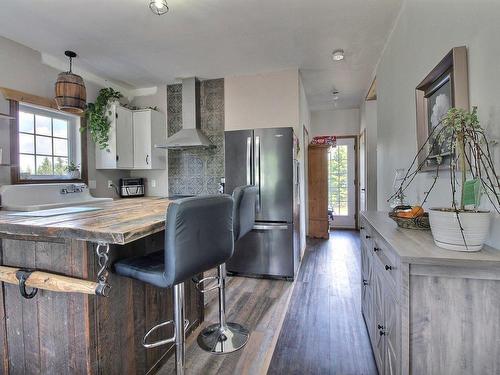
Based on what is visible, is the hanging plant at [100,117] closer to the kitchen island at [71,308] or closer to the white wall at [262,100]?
the white wall at [262,100]

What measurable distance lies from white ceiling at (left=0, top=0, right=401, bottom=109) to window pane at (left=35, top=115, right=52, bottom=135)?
0.72 metres

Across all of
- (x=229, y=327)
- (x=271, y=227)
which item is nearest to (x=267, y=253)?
(x=271, y=227)

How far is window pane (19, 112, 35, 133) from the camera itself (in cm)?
283

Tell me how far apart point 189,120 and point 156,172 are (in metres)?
1.00

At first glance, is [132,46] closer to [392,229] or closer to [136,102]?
[136,102]

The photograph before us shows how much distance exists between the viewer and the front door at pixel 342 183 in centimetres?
588

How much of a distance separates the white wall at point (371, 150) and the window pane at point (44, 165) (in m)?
4.61

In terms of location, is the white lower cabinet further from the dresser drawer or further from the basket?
the basket

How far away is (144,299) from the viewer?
162cm

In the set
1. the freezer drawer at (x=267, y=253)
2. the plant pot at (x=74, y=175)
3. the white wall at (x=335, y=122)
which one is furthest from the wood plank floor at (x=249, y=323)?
the white wall at (x=335, y=122)

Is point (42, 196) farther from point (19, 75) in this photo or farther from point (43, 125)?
point (19, 75)

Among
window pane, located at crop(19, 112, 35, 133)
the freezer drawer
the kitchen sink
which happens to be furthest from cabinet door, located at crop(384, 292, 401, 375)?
window pane, located at crop(19, 112, 35, 133)

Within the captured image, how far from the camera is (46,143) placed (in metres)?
3.13

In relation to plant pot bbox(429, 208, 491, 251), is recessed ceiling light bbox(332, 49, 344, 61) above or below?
above
